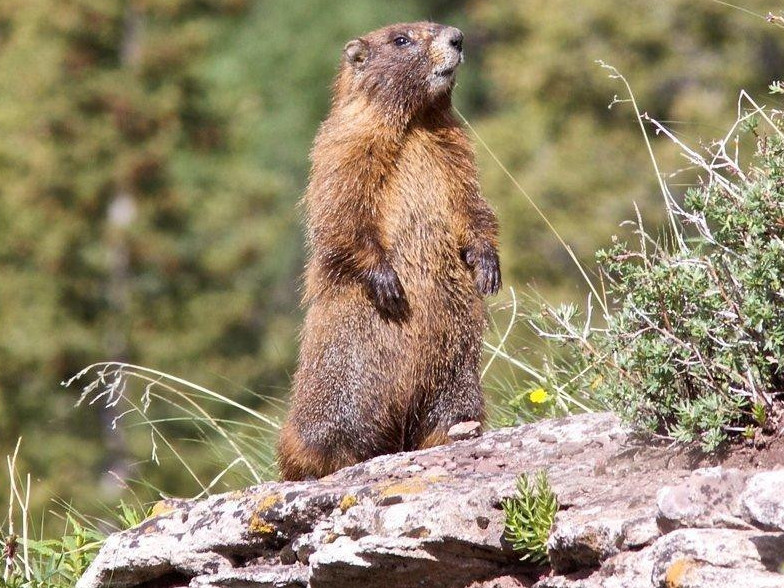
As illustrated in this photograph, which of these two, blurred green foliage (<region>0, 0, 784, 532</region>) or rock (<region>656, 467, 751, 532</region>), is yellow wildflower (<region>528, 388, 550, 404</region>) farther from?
blurred green foliage (<region>0, 0, 784, 532</region>)

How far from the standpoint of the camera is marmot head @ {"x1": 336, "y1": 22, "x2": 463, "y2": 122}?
6707 millimetres

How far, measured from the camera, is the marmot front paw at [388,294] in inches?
237

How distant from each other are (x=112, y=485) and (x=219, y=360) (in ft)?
10.8

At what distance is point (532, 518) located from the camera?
4176 mm

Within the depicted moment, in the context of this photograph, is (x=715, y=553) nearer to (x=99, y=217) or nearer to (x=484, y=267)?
(x=484, y=267)

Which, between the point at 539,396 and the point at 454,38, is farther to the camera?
the point at 454,38

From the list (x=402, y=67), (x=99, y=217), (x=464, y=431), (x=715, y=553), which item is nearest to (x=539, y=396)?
(x=464, y=431)

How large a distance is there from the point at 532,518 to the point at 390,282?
2.03 meters

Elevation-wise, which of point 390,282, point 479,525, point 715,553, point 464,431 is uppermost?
point 715,553

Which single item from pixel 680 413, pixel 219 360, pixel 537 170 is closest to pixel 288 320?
pixel 219 360

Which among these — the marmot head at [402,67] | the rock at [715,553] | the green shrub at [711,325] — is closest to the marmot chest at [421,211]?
the marmot head at [402,67]

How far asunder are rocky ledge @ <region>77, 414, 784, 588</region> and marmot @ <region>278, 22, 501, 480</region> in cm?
68

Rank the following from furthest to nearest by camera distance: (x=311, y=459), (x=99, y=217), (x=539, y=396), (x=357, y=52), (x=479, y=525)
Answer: (x=99, y=217)
(x=357, y=52)
(x=539, y=396)
(x=311, y=459)
(x=479, y=525)

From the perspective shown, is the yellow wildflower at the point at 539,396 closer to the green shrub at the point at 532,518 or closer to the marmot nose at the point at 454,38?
the marmot nose at the point at 454,38
